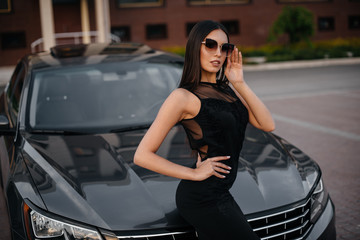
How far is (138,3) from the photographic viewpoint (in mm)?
26438

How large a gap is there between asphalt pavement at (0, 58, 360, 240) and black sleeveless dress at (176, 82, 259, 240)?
1374 millimetres

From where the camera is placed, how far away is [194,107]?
7.50 ft

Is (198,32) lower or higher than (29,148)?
higher

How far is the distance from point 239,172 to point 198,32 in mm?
1041

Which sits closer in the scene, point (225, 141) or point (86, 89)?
point (225, 141)

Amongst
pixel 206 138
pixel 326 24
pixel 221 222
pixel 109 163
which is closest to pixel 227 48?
pixel 206 138

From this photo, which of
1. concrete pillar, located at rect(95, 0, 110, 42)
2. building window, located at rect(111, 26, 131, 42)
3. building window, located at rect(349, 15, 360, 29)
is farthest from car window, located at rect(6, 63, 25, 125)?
building window, located at rect(349, 15, 360, 29)

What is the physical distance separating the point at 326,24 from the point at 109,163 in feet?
98.7

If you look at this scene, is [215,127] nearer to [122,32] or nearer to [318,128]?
[318,128]

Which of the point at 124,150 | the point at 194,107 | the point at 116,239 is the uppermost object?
the point at 194,107

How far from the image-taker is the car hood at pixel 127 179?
262 cm

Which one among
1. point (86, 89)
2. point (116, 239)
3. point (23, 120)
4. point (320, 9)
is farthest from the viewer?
point (320, 9)

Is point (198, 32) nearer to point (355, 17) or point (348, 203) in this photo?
point (348, 203)

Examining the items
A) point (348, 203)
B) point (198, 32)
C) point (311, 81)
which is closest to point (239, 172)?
point (198, 32)
